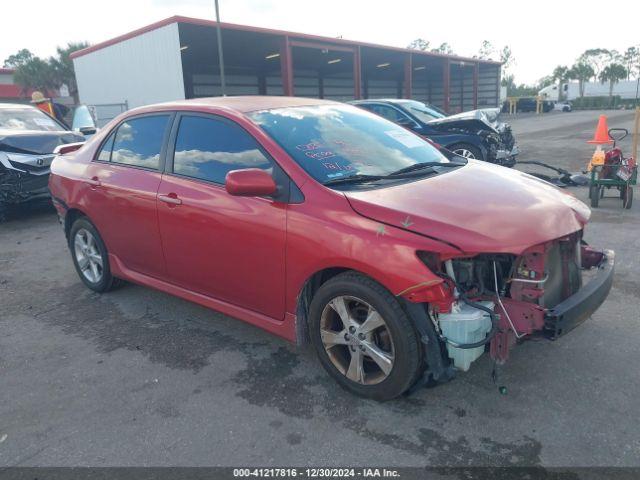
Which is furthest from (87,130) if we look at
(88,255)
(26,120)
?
(88,255)

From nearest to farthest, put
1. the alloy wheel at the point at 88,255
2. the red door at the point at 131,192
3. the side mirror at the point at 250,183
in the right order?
1. the side mirror at the point at 250,183
2. the red door at the point at 131,192
3. the alloy wheel at the point at 88,255


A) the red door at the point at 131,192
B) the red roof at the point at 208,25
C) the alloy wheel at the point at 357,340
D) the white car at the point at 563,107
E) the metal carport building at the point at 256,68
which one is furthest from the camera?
the white car at the point at 563,107

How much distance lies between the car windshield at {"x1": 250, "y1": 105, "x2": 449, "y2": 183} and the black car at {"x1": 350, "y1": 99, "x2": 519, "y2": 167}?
5822mm

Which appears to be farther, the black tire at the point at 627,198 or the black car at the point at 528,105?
the black car at the point at 528,105

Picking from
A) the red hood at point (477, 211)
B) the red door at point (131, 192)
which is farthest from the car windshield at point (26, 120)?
the red hood at point (477, 211)

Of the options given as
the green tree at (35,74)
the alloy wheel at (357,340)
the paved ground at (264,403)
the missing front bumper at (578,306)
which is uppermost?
the green tree at (35,74)

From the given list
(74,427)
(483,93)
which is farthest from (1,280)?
(483,93)

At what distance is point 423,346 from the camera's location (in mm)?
2645

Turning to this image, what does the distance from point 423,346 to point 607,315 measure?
6.61ft

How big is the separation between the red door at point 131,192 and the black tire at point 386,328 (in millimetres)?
1627

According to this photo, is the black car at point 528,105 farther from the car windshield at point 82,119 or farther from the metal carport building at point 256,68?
the car windshield at point 82,119

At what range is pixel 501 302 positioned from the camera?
2668mm

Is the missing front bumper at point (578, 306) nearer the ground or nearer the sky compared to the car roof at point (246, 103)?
nearer the ground

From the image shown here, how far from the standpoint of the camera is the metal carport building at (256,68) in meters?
20.3
